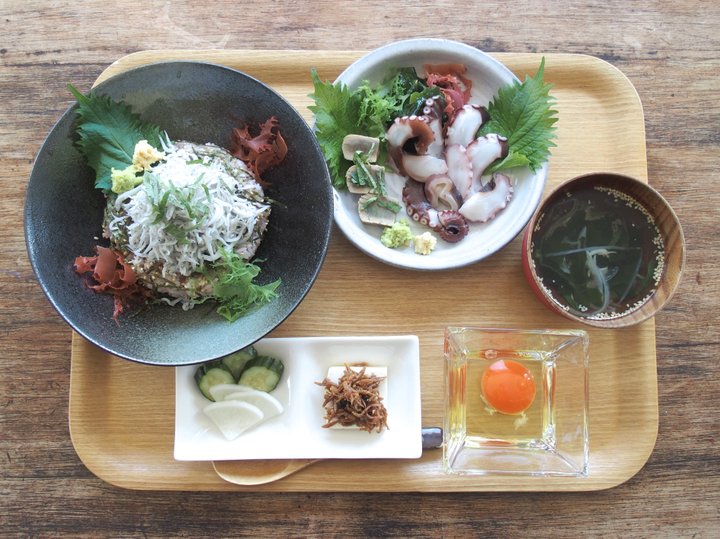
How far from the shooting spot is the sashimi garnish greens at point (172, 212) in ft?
5.61

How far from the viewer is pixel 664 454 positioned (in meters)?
2.05

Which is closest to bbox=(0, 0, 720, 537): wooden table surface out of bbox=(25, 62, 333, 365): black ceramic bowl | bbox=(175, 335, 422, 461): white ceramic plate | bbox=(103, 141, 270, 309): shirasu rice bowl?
bbox=(175, 335, 422, 461): white ceramic plate

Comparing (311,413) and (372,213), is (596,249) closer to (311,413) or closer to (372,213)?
(372,213)

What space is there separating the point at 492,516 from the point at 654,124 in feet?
4.87

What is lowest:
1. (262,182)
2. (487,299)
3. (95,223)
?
(487,299)

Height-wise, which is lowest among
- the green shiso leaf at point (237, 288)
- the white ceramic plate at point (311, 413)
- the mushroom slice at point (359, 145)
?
the white ceramic plate at point (311, 413)

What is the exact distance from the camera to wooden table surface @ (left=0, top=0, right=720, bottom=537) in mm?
2012

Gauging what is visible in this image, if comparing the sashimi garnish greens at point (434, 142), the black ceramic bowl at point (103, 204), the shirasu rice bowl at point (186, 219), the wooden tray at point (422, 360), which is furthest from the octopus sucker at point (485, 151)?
the shirasu rice bowl at point (186, 219)

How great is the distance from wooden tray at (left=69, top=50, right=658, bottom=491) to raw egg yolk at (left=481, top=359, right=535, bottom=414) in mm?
148

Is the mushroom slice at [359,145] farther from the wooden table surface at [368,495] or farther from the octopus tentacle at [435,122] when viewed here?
the wooden table surface at [368,495]

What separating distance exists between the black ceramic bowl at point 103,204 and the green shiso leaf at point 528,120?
65 cm

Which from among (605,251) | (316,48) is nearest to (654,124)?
(605,251)

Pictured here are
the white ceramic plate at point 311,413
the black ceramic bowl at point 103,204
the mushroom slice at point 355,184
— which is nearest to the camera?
the black ceramic bowl at point 103,204

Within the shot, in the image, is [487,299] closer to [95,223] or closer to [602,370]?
[602,370]
